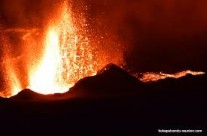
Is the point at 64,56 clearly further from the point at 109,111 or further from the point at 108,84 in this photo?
the point at 109,111

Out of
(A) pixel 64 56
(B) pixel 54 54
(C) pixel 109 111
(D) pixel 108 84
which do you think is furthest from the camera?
(A) pixel 64 56

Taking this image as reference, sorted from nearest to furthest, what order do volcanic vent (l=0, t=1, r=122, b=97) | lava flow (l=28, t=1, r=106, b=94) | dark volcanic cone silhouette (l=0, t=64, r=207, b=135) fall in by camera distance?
dark volcanic cone silhouette (l=0, t=64, r=207, b=135), lava flow (l=28, t=1, r=106, b=94), volcanic vent (l=0, t=1, r=122, b=97)

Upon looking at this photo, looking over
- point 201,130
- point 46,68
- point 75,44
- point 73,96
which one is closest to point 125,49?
point 75,44

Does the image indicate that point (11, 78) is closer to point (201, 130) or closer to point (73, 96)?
point (73, 96)

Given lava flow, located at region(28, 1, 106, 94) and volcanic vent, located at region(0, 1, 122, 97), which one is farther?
volcanic vent, located at region(0, 1, 122, 97)

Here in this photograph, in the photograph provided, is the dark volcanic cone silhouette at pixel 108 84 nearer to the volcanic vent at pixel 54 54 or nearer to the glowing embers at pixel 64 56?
the volcanic vent at pixel 54 54

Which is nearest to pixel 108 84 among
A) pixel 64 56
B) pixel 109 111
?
pixel 109 111

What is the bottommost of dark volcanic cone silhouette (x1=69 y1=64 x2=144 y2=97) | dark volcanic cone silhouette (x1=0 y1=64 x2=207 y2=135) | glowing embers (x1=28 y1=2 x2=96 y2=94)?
dark volcanic cone silhouette (x1=0 y1=64 x2=207 y2=135)

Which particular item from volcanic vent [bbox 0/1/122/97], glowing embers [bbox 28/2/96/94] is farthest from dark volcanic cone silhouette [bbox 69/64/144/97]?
glowing embers [bbox 28/2/96/94]

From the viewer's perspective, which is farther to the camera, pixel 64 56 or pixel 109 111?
pixel 64 56

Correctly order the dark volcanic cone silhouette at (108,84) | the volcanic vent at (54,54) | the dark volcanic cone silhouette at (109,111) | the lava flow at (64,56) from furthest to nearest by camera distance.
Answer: the volcanic vent at (54,54), the lava flow at (64,56), the dark volcanic cone silhouette at (108,84), the dark volcanic cone silhouette at (109,111)

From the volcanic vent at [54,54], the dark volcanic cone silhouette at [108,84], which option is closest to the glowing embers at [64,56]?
the volcanic vent at [54,54]

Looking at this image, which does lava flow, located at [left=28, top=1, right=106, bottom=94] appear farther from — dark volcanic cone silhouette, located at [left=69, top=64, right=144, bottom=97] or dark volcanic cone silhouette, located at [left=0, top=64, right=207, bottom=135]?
dark volcanic cone silhouette, located at [left=0, top=64, right=207, bottom=135]

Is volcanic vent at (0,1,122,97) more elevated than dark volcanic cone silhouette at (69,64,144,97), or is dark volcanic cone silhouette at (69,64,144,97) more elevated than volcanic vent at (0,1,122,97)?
volcanic vent at (0,1,122,97)
